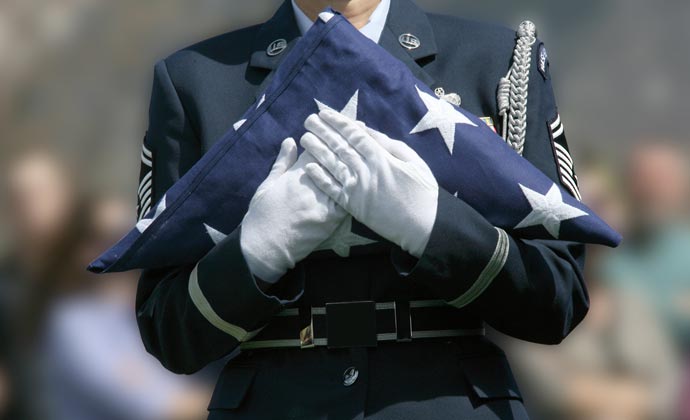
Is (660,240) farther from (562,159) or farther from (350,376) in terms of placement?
(350,376)

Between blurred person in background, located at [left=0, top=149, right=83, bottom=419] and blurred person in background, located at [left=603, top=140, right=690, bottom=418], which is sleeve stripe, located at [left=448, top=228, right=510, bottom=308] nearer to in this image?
blurred person in background, located at [left=603, top=140, right=690, bottom=418]

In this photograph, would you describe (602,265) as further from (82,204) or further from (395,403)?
(395,403)

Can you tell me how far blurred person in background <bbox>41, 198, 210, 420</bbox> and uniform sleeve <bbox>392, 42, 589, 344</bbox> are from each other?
2.05 metres

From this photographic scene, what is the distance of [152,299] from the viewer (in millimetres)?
2191

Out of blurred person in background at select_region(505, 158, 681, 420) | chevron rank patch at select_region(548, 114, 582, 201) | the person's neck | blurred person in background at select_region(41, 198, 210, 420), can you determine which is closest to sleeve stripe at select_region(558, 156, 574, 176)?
chevron rank patch at select_region(548, 114, 582, 201)

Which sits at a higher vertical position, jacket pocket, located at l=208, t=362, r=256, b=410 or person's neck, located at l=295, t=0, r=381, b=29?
person's neck, located at l=295, t=0, r=381, b=29

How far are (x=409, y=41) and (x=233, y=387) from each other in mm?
621

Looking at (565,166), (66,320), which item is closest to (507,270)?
(565,166)

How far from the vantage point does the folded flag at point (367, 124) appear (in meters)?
2.01

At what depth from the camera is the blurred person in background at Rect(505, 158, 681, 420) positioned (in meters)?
3.68

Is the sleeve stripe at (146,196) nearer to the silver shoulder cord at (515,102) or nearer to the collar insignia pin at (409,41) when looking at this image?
the collar insignia pin at (409,41)

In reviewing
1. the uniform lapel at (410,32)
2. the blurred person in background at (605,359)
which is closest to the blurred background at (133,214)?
the blurred person in background at (605,359)

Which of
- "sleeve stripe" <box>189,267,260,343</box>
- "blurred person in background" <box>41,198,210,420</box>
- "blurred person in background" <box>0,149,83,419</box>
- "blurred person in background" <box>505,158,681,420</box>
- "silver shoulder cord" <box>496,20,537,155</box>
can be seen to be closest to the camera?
"sleeve stripe" <box>189,267,260,343</box>

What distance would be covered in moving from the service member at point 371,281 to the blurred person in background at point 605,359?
151 centimetres
